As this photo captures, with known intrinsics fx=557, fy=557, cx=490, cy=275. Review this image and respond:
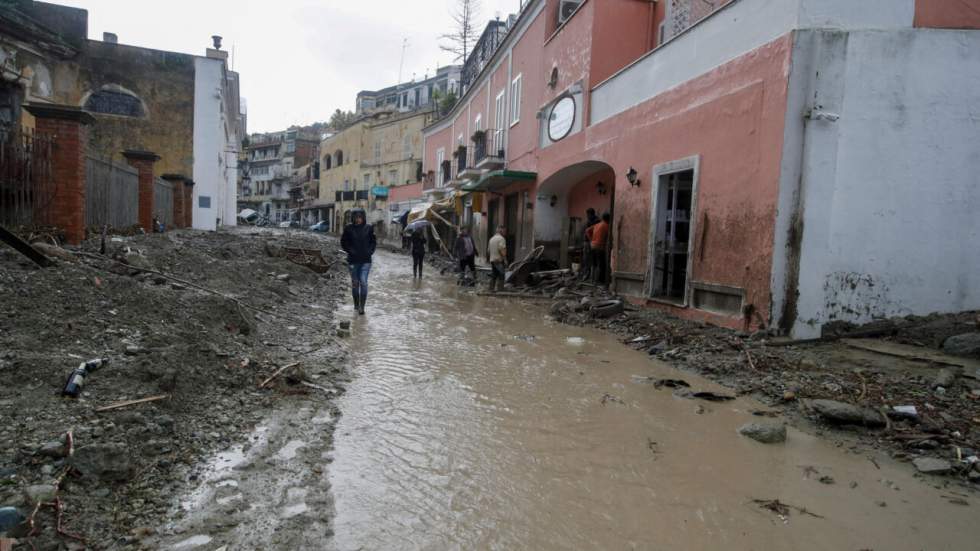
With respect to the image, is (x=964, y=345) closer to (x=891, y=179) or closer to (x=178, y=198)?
(x=891, y=179)

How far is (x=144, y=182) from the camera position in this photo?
13.0 m

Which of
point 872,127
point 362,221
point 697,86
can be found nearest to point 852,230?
point 872,127

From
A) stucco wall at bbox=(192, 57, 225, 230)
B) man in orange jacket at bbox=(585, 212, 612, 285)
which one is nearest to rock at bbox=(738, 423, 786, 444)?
man in orange jacket at bbox=(585, 212, 612, 285)

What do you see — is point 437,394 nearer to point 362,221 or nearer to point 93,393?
point 93,393

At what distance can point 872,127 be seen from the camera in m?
6.96

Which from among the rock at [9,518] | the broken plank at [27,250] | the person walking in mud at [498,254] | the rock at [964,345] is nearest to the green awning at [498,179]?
the person walking in mud at [498,254]

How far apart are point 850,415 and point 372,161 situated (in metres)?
44.1

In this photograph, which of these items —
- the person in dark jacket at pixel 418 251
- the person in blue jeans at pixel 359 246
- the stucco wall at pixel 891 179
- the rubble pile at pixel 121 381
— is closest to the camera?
the rubble pile at pixel 121 381

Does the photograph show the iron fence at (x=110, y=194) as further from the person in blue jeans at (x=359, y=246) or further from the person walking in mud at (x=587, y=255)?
the person walking in mud at (x=587, y=255)

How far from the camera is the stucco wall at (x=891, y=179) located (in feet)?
22.8

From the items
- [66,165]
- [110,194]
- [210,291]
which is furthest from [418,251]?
[210,291]

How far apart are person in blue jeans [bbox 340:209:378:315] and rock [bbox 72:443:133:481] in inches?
247

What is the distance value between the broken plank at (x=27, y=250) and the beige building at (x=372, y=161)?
113 ft

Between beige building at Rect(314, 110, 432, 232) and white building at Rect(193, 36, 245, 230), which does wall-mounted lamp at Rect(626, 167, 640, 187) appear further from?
beige building at Rect(314, 110, 432, 232)
